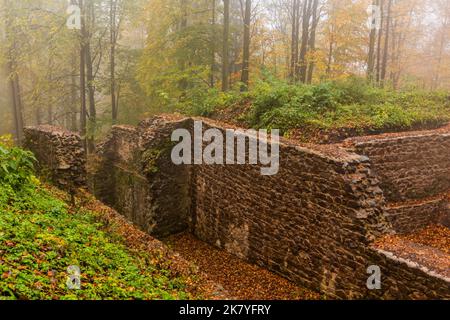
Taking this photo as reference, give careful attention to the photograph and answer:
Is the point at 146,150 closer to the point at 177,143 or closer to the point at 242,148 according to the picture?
the point at 177,143

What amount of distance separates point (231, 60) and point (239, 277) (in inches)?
625

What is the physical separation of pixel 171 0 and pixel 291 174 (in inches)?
563

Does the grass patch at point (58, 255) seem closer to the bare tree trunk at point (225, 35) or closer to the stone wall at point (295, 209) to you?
the stone wall at point (295, 209)

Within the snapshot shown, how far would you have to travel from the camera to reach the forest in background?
12703mm

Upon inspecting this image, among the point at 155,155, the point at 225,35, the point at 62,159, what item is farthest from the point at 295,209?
the point at 225,35

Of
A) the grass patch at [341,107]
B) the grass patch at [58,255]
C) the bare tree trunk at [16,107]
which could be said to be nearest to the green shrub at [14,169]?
the grass patch at [58,255]

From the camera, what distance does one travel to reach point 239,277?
31.5 ft

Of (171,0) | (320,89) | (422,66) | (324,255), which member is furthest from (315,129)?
(422,66)

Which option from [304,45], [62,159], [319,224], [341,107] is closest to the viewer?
[319,224]

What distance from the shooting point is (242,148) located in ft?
32.8

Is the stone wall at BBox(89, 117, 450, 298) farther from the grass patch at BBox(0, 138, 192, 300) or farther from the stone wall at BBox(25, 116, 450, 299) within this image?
the grass patch at BBox(0, 138, 192, 300)

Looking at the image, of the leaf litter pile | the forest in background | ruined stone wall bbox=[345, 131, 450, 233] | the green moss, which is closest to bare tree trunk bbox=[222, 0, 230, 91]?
the forest in background

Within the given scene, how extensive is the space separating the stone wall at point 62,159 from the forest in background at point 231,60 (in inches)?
213

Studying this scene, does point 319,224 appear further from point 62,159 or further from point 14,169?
point 62,159
